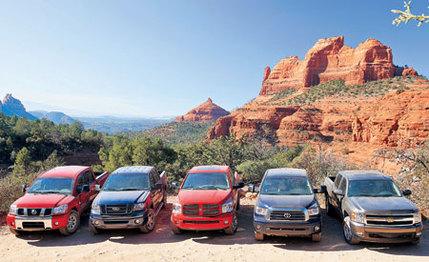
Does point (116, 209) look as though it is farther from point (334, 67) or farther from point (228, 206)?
point (334, 67)

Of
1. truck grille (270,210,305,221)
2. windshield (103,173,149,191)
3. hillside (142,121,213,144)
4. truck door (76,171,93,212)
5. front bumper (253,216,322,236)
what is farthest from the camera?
hillside (142,121,213,144)

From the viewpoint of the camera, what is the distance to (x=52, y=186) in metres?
10.7

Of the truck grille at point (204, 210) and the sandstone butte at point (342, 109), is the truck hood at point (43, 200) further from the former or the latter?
the sandstone butte at point (342, 109)

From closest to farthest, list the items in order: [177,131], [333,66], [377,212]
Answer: [377,212], [333,66], [177,131]

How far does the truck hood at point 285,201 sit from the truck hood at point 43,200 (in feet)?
18.3

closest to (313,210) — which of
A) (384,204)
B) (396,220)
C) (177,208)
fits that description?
(384,204)

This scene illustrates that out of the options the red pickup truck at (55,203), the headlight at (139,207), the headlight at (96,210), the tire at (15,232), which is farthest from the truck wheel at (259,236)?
the tire at (15,232)

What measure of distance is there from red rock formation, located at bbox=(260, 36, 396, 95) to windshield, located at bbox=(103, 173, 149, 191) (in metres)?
104

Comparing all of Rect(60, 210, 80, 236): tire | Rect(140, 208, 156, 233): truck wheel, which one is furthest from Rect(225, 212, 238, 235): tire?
Rect(60, 210, 80, 236): tire

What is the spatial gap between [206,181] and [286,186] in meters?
2.44

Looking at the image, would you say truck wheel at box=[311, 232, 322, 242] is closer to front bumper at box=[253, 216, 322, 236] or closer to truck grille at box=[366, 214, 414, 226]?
front bumper at box=[253, 216, 322, 236]

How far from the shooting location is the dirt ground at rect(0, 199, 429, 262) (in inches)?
318

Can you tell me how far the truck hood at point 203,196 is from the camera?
9305 mm

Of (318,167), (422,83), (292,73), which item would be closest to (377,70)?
(422,83)
